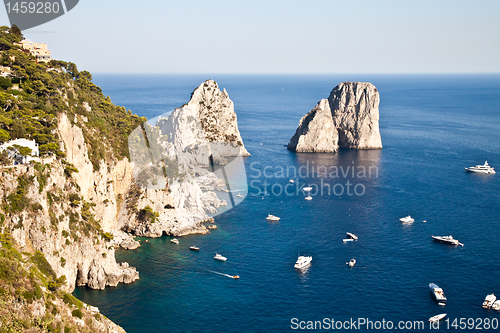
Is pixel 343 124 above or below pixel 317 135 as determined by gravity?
above

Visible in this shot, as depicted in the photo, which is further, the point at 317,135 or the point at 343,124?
the point at 343,124

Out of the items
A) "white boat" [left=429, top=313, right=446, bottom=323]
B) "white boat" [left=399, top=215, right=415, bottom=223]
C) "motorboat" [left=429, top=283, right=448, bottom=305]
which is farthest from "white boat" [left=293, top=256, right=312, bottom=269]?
"white boat" [left=399, top=215, right=415, bottom=223]

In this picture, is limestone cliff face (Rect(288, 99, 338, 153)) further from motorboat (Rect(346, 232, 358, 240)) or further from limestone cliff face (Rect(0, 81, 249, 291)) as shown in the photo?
motorboat (Rect(346, 232, 358, 240))

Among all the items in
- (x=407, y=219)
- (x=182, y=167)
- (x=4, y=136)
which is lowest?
(x=407, y=219)

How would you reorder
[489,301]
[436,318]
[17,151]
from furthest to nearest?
[489,301]
[436,318]
[17,151]

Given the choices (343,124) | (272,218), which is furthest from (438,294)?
(343,124)

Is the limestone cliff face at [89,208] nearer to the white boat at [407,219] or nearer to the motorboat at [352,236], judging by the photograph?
the motorboat at [352,236]

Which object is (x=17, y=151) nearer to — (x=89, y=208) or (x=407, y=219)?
(x=89, y=208)
